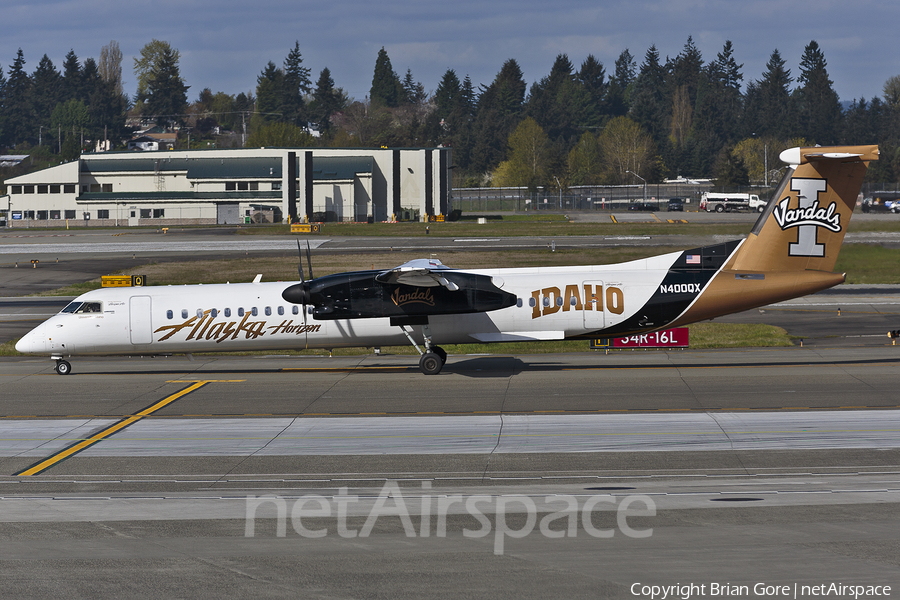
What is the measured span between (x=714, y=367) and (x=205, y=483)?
1710cm

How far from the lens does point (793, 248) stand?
25.7 meters

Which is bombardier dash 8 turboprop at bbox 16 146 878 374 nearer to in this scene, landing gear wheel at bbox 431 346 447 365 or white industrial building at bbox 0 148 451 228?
landing gear wheel at bbox 431 346 447 365

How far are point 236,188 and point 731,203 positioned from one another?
66.0 m

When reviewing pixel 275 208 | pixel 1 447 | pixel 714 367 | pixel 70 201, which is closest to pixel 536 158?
pixel 275 208

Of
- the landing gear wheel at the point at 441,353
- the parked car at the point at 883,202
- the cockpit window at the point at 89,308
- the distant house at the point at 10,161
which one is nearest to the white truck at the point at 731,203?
the parked car at the point at 883,202

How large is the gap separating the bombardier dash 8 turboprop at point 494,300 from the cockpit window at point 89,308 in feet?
0.12

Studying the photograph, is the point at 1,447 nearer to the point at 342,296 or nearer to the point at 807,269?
the point at 342,296

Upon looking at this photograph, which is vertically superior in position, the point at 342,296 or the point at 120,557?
the point at 342,296

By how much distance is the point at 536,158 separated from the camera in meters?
167

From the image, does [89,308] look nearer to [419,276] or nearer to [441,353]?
[419,276]

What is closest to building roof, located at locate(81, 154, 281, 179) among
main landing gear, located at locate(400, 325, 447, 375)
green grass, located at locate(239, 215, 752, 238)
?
green grass, located at locate(239, 215, 752, 238)

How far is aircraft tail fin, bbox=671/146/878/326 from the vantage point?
25.4 metres

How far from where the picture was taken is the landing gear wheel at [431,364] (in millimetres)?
26422

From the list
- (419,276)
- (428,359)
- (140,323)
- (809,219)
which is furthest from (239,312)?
(809,219)
